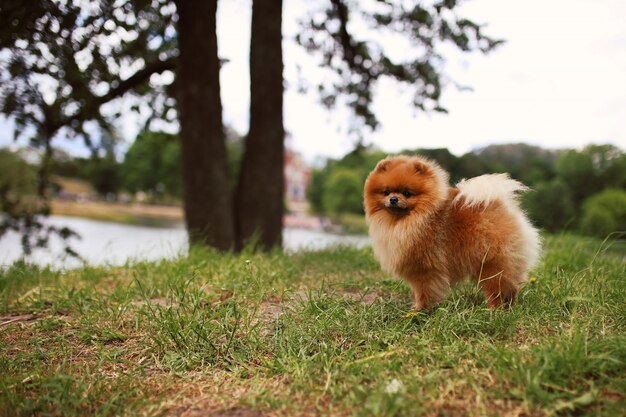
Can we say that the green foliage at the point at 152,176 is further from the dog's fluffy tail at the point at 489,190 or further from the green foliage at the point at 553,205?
the dog's fluffy tail at the point at 489,190

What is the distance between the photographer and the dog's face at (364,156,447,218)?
290 centimetres

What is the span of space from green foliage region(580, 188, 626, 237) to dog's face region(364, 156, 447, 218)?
4.07 metres

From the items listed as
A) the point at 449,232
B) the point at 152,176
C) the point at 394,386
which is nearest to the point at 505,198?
the point at 449,232

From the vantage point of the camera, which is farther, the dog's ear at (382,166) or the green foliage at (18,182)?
the green foliage at (18,182)

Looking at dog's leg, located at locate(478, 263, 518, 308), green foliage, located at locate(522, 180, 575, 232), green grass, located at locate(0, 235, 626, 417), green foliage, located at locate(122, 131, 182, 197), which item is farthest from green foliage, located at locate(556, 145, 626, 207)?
green foliage, located at locate(122, 131, 182, 197)

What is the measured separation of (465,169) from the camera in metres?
5.45

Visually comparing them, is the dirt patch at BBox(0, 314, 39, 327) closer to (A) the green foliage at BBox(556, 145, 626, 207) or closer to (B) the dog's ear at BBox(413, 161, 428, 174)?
(B) the dog's ear at BBox(413, 161, 428, 174)

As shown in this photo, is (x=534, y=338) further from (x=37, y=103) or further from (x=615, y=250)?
(x=37, y=103)

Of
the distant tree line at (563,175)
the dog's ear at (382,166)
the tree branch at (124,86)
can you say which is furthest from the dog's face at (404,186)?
the tree branch at (124,86)

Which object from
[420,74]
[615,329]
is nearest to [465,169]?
[420,74]

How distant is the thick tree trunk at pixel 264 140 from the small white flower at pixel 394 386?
4.46 meters

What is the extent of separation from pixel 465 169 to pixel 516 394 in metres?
4.05

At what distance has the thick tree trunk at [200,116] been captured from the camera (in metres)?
5.75

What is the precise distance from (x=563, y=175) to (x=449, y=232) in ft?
23.3
